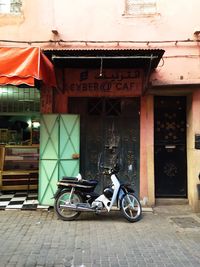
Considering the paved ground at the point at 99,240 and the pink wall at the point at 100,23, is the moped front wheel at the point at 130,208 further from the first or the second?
the pink wall at the point at 100,23

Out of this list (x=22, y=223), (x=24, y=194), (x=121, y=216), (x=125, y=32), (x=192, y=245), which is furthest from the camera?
(x=24, y=194)

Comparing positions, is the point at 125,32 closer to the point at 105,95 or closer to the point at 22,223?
the point at 105,95

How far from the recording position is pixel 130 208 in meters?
8.61

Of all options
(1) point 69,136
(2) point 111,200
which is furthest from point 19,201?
(2) point 111,200

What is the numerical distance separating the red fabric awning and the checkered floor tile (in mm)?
3139

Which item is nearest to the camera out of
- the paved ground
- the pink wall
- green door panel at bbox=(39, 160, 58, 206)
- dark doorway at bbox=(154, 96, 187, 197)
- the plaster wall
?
the paved ground

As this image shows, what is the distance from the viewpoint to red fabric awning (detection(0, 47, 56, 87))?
8062 mm

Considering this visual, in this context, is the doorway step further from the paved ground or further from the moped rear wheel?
the moped rear wheel

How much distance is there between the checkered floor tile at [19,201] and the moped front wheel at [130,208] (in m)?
2.01

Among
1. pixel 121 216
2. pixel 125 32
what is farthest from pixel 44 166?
pixel 125 32

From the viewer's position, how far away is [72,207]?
8.44m

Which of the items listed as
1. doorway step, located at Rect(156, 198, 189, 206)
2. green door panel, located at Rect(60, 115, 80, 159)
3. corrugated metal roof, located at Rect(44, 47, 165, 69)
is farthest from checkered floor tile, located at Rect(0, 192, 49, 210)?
A: corrugated metal roof, located at Rect(44, 47, 165, 69)

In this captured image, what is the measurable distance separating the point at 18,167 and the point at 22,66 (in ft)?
13.5

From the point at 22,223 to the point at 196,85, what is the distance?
5.11 m
